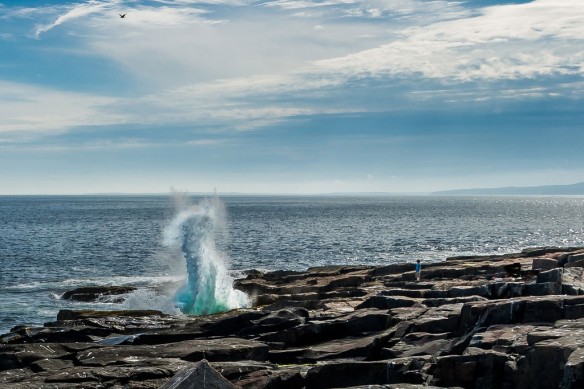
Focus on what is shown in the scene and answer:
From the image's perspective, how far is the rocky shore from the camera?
2089cm

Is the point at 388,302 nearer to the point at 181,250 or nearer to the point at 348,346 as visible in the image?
the point at 348,346

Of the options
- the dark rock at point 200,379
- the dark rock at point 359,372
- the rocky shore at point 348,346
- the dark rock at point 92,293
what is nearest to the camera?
the dark rock at point 200,379

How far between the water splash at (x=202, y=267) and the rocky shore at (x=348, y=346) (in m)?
14.0

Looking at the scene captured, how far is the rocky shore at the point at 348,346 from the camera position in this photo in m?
20.9

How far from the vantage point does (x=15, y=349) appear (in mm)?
29828

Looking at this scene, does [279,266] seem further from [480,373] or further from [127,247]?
[480,373]

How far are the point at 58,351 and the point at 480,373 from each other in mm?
17403

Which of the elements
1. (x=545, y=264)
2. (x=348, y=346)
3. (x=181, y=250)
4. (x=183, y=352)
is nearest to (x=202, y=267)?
(x=181, y=250)

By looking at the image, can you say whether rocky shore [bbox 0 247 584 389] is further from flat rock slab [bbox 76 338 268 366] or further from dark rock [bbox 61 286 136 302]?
dark rock [bbox 61 286 136 302]

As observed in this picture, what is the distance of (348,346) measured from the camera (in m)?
27.9

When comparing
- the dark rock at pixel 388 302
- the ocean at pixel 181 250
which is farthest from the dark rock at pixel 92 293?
the dark rock at pixel 388 302

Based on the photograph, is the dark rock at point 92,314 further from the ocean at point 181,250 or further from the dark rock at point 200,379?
the dark rock at point 200,379

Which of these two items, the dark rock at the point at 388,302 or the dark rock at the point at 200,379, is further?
the dark rock at the point at 388,302

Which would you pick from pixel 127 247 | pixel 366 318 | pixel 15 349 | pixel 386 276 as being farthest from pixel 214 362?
pixel 127 247
